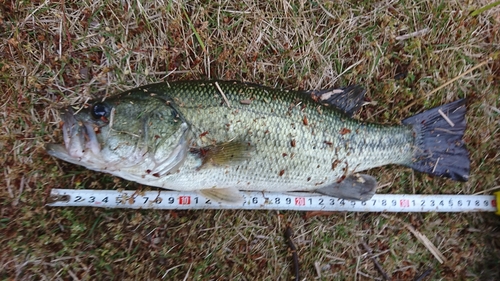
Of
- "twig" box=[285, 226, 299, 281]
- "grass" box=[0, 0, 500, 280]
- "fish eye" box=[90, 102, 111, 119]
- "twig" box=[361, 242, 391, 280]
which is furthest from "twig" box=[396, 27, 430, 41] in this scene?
"fish eye" box=[90, 102, 111, 119]

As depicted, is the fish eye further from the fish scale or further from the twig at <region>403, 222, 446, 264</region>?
the twig at <region>403, 222, 446, 264</region>

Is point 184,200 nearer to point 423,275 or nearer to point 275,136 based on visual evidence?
point 275,136

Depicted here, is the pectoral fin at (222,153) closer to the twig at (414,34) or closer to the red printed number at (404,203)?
the red printed number at (404,203)

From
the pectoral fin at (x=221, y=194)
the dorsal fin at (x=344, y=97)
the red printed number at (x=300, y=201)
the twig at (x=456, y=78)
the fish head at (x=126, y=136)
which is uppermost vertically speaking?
the fish head at (x=126, y=136)

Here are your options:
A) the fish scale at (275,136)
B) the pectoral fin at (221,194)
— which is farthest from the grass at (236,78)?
the fish scale at (275,136)

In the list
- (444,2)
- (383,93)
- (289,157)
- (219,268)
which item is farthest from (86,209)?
(444,2)

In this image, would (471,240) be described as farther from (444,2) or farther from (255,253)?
(444,2)
